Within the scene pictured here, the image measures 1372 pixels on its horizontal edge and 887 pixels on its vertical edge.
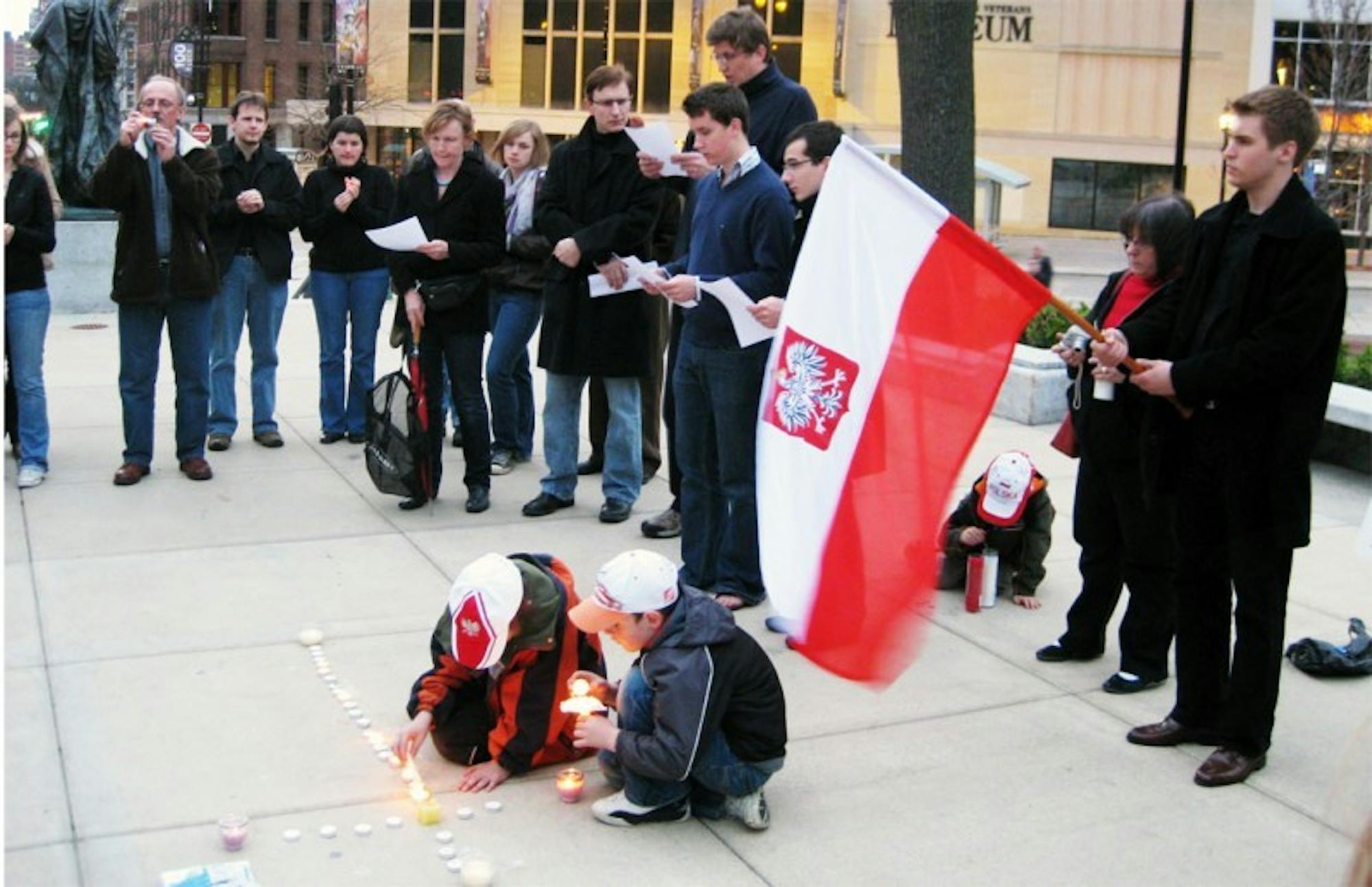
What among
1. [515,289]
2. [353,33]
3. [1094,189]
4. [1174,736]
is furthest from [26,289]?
[353,33]

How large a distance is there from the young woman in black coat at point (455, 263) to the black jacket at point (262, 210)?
4.23ft

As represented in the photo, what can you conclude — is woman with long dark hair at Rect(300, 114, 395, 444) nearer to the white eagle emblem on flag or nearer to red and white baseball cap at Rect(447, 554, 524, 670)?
red and white baseball cap at Rect(447, 554, 524, 670)

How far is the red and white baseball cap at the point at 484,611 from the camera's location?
450cm

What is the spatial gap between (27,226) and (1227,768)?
20.1 feet

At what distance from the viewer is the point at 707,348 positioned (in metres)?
6.47

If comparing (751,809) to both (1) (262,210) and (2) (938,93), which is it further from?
(2) (938,93)

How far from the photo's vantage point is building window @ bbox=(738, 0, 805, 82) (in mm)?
52031

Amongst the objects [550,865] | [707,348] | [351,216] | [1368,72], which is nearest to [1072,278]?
[1368,72]

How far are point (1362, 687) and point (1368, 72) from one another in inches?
1390

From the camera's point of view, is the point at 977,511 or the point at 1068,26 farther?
the point at 1068,26

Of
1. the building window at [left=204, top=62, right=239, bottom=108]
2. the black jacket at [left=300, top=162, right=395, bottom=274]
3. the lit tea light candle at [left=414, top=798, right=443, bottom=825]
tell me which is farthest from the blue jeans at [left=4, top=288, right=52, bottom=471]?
the building window at [left=204, top=62, right=239, bottom=108]

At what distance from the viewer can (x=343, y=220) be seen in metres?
9.21

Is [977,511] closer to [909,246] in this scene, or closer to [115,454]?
[909,246]

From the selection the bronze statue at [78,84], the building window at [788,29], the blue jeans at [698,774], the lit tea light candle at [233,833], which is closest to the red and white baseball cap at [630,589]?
the blue jeans at [698,774]
